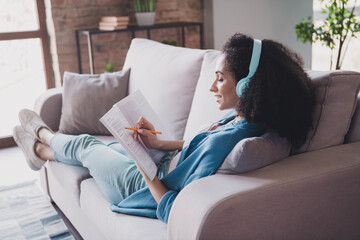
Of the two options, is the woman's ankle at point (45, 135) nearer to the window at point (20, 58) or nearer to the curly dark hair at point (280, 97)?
the curly dark hair at point (280, 97)

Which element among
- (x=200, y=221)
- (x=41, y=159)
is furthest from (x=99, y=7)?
(x=200, y=221)

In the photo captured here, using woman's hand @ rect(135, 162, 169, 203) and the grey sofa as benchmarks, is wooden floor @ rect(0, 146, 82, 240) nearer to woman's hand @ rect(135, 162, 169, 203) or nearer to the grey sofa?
the grey sofa

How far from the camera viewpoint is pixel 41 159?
2.37 m

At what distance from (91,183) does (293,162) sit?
3.15 ft

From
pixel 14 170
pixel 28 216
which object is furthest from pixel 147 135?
pixel 14 170

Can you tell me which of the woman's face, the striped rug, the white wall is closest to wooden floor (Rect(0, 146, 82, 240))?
the striped rug

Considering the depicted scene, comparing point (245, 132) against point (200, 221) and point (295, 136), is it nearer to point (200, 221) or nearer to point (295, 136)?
point (295, 136)

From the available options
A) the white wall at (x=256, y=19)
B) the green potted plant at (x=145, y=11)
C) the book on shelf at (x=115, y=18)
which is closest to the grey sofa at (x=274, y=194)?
the book on shelf at (x=115, y=18)

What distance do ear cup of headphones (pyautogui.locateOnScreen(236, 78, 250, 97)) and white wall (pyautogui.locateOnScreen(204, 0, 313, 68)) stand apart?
112 inches

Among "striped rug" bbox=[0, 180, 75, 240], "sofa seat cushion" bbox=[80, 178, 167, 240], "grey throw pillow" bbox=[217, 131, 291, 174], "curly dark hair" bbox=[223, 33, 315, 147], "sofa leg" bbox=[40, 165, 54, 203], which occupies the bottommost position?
"striped rug" bbox=[0, 180, 75, 240]

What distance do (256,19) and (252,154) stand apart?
334cm

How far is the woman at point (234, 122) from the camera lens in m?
1.40

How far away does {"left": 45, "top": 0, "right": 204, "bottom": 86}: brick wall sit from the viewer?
3809mm

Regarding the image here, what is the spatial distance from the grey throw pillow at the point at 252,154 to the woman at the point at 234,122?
0.04m
